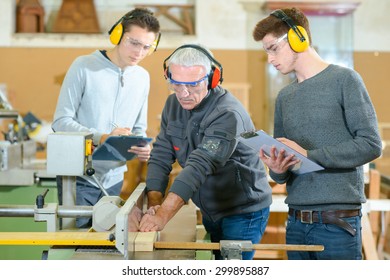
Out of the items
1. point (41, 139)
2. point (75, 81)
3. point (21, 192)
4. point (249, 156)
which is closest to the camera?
point (249, 156)

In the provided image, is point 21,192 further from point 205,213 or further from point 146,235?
point 146,235

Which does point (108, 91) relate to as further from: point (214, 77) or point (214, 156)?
point (214, 156)

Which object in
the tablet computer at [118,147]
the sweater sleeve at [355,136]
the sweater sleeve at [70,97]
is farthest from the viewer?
the sweater sleeve at [70,97]

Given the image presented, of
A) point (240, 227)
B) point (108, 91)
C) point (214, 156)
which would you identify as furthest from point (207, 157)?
point (108, 91)

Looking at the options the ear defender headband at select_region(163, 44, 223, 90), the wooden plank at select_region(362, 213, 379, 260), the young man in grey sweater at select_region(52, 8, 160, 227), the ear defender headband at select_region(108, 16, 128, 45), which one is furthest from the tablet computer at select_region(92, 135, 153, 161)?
the wooden plank at select_region(362, 213, 379, 260)

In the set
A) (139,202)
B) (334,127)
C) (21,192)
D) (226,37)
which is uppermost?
(226,37)

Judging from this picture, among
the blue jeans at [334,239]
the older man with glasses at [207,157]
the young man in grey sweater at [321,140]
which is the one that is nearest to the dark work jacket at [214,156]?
the older man with glasses at [207,157]

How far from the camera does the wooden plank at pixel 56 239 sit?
1.26m

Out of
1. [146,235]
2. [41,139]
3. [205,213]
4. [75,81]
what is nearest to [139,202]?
[146,235]

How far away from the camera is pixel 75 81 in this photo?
6.53 feet

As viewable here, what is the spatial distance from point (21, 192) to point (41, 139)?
2.88 ft

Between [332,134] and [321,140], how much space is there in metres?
0.03

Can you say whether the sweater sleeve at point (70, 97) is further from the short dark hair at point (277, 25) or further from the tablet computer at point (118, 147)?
the short dark hair at point (277, 25)

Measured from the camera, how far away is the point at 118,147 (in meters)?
1.86
